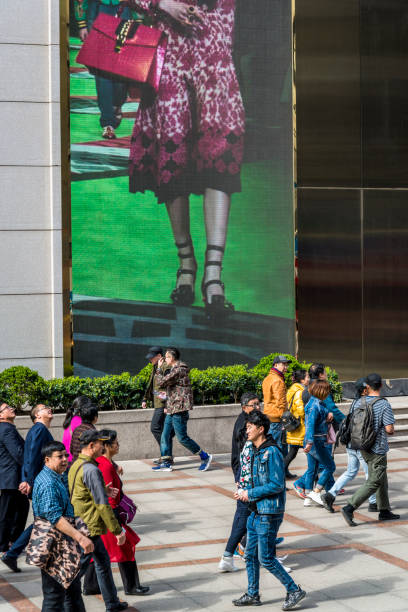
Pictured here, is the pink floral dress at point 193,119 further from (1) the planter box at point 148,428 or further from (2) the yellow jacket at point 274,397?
(2) the yellow jacket at point 274,397

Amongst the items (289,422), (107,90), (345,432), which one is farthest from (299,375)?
(107,90)

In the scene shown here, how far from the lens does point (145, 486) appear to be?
13188mm

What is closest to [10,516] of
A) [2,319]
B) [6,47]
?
[2,319]

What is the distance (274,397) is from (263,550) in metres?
5.18

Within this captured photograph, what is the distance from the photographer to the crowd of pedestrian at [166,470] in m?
7.05

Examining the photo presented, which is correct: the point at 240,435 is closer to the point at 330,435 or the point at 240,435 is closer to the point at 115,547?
the point at 115,547

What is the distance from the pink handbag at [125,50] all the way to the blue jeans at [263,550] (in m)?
10.6

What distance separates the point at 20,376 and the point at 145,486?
2.81m

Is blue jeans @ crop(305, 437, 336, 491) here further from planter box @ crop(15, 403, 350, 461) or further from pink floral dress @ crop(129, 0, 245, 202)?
pink floral dress @ crop(129, 0, 245, 202)

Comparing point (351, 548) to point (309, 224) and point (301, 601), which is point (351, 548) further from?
point (309, 224)

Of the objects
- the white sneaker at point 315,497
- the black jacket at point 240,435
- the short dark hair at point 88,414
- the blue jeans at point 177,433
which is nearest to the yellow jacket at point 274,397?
the blue jeans at point 177,433

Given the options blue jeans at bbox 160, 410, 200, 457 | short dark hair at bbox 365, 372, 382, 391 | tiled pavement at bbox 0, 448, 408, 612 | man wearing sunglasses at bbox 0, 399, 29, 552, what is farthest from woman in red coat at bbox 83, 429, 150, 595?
blue jeans at bbox 160, 410, 200, 457

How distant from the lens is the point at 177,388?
46.2 feet

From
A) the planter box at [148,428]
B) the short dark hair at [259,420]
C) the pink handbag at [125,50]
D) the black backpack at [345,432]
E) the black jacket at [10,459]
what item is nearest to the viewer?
the short dark hair at [259,420]
